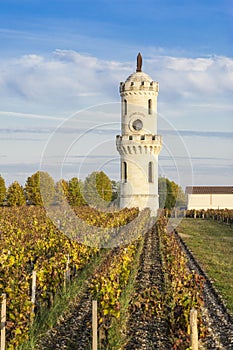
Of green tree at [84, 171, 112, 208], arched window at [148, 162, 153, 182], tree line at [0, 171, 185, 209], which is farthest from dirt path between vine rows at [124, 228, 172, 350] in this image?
green tree at [84, 171, 112, 208]

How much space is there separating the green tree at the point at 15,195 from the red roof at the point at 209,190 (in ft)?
Result: 80.7

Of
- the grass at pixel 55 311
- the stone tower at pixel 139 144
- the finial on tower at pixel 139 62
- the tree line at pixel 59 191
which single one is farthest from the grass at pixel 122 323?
the tree line at pixel 59 191

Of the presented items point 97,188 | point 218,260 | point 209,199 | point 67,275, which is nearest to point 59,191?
point 97,188

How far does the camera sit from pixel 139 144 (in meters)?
40.5

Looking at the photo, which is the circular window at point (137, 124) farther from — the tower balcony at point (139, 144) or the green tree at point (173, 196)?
the green tree at point (173, 196)

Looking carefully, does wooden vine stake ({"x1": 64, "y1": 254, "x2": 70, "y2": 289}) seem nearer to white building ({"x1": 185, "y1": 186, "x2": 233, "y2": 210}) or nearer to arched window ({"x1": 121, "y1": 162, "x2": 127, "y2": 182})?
arched window ({"x1": 121, "y1": 162, "x2": 127, "y2": 182})

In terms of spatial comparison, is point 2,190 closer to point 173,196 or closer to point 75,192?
point 75,192

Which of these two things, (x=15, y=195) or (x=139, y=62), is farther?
(x=15, y=195)

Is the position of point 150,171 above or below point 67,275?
above

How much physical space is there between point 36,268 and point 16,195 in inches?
1884

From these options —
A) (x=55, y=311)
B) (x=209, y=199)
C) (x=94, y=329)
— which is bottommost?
(x=55, y=311)

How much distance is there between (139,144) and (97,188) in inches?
964

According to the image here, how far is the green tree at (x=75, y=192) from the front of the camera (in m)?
60.5

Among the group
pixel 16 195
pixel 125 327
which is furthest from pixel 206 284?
pixel 16 195
